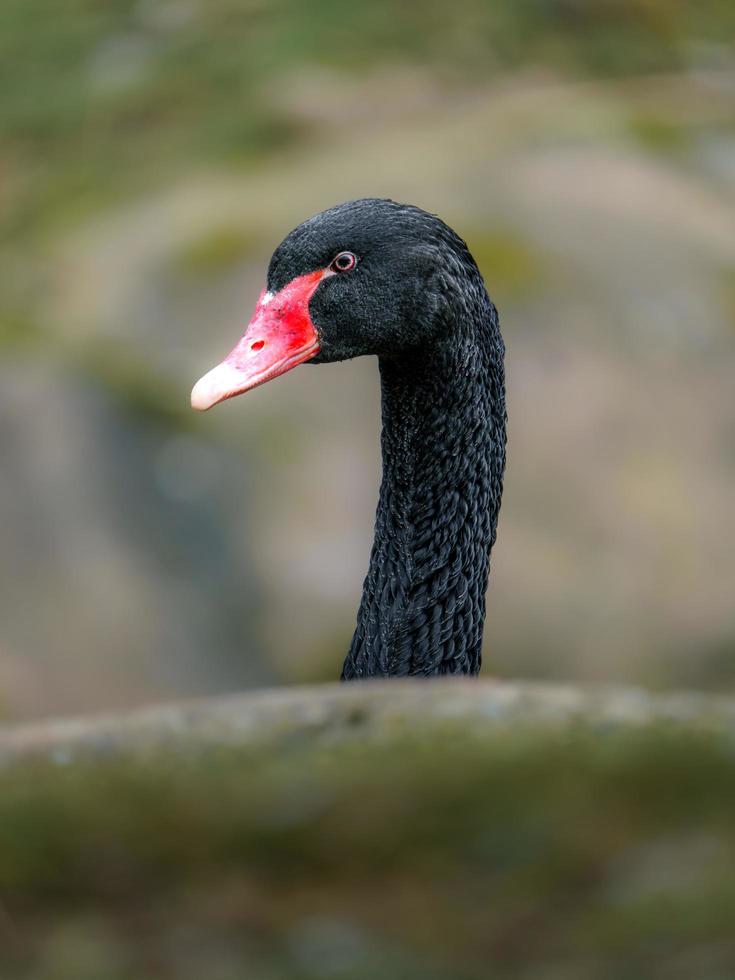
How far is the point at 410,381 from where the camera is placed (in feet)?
12.2

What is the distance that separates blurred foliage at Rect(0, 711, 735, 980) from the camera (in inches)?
66.4

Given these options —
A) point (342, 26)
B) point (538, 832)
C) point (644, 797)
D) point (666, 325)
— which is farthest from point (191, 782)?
point (342, 26)

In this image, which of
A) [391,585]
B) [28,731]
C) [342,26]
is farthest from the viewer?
[342,26]

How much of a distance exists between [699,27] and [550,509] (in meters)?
4.48

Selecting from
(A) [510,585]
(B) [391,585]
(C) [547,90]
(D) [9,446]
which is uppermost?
(C) [547,90]

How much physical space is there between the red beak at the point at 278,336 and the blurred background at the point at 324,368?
2.40 meters

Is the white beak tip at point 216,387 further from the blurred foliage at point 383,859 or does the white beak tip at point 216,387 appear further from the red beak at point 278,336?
the blurred foliage at point 383,859

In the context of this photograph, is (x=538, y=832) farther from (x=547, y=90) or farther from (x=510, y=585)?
(x=547, y=90)

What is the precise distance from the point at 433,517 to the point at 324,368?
2.98m

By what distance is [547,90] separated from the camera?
340 inches

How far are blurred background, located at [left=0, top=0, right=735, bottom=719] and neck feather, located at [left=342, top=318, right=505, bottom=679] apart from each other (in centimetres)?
190

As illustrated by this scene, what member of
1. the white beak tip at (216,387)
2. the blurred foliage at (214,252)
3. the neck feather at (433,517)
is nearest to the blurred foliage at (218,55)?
the blurred foliage at (214,252)

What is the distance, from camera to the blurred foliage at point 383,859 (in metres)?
1.69

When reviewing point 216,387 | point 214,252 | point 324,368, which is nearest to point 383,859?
point 216,387
